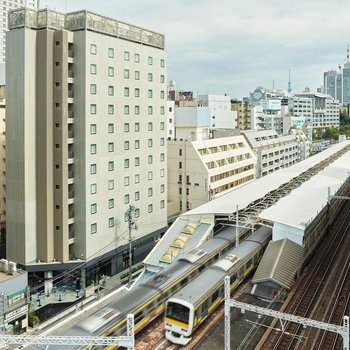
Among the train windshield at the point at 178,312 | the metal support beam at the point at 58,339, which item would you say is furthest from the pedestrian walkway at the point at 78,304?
the metal support beam at the point at 58,339

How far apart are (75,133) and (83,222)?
7495 millimetres

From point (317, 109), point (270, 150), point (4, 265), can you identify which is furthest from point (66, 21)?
point (317, 109)

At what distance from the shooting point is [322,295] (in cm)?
2628

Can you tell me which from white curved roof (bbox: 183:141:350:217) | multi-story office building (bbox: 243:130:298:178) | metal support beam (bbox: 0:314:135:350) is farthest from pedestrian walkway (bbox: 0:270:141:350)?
multi-story office building (bbox: 243:130:298:178)

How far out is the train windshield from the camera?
67.8ft

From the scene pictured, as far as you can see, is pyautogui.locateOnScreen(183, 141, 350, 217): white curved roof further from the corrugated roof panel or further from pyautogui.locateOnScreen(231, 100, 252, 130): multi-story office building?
pyautogui.locateOnScreen(231, 100, 252, 130): multi-story office building

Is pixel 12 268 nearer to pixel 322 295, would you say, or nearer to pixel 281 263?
pixel 281 263

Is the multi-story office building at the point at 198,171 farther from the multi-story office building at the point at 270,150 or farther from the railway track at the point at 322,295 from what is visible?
the railway track at the point at 322,295

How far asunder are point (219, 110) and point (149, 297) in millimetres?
74906

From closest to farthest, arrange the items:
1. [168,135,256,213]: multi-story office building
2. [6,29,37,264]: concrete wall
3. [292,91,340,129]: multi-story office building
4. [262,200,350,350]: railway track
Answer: [262,200,350,350]: railway track → [6,29,37,264]: concrete wall → [168,135,256,213]: multi-story office building → [292,91,340,129]: multi-story office building

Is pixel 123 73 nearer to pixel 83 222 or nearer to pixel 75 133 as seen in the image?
pixel 75 133

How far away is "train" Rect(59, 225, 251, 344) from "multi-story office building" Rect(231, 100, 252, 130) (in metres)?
80.2

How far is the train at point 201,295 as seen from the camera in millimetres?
20750

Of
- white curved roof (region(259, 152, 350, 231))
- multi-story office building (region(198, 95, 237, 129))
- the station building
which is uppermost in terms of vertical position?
multi-story office building (region(198, 95, 237, 129))
